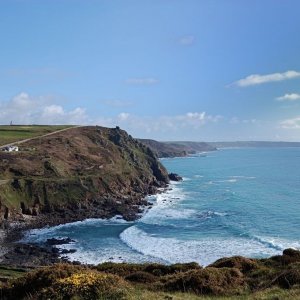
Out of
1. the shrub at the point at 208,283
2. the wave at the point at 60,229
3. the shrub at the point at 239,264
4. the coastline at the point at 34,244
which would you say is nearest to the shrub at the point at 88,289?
the shrub at the point at 208,283

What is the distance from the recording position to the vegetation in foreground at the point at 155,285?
49.4 ft

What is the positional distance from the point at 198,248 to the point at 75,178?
50068 mm

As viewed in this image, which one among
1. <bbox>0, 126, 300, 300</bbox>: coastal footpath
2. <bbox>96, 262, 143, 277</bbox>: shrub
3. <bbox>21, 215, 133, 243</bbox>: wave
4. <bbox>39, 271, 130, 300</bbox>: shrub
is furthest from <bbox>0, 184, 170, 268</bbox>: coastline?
<bbox>39, 271, 130, 300</bbox>: shrub

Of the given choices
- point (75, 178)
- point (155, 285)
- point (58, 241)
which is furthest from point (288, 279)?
point (75, 178)

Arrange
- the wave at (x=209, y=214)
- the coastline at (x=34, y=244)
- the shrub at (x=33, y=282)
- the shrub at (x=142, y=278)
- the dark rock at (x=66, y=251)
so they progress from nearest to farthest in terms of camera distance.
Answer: the shrub at (x=33, y=282) < the shrub at (x=142, y=278) < the coastline at (x=34, y=244) < the dark rock at (x=66, y=251) < the wave at (x=209, y=214)

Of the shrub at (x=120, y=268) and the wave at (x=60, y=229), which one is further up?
the shrub at (x=120, y=268)

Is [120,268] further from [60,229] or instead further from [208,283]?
[60,229]

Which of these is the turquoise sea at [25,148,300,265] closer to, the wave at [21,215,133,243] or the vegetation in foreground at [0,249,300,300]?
the wave at [21,215,133,243]

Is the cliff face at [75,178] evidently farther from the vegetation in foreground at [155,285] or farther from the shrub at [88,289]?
the shrub at [88,289]

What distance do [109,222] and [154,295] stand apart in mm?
68365

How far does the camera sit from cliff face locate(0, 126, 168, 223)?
286 ft

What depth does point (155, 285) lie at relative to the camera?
19.3 metres

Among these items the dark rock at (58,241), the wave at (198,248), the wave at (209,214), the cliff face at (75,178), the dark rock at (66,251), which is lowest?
the dark rock at (66,251)

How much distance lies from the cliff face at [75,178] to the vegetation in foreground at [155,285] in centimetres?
6484
